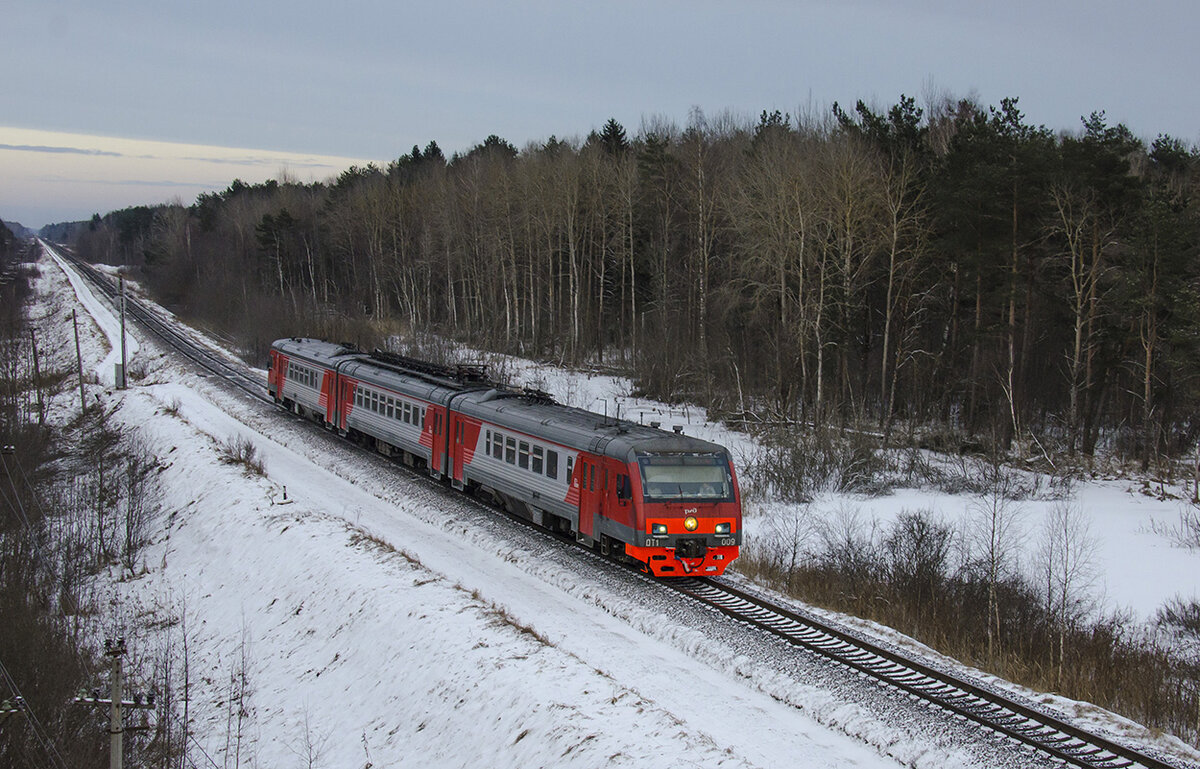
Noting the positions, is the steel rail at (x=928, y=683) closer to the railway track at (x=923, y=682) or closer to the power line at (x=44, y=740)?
the railway track at (x=923, y=682)

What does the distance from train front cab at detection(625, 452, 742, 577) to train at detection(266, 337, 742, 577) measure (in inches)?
0.7

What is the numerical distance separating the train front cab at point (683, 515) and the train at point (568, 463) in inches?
0.7

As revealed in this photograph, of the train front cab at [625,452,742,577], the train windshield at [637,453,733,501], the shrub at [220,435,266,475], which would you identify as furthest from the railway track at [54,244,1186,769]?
the shrub at [220,435,266,475]

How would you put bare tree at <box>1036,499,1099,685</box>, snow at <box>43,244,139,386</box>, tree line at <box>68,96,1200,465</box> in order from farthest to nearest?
1. snow at <box>43,244,139,386</box>
2. tree line at <box>68,96,1200,465</box>
3. bare tree at <box>1036,499,1099,685</box>

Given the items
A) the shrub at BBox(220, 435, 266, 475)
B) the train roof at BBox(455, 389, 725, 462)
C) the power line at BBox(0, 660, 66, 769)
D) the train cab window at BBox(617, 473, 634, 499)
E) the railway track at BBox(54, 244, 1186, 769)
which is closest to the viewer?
the railway track at BBox(54, 244, 1186, 769)

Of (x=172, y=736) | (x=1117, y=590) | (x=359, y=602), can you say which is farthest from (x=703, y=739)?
(x=1117, y=590)

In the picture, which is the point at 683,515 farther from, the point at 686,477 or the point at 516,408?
the point at 516,408

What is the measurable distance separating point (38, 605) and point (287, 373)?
52.9ft

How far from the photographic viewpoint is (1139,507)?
80.2 feet

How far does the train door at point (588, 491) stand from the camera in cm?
1705

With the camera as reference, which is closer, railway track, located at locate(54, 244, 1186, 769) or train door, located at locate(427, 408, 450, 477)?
railway track, located at locate(54, 244, 1186, 769)

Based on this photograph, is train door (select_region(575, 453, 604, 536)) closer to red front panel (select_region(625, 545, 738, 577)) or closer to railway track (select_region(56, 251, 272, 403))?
red front panel (select_region(625, 545, 738, 577))

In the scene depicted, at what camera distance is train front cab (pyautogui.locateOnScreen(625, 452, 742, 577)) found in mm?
15781

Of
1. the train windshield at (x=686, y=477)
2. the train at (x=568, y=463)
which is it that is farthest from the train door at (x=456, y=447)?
the train windshield at (x=686, y=477)
